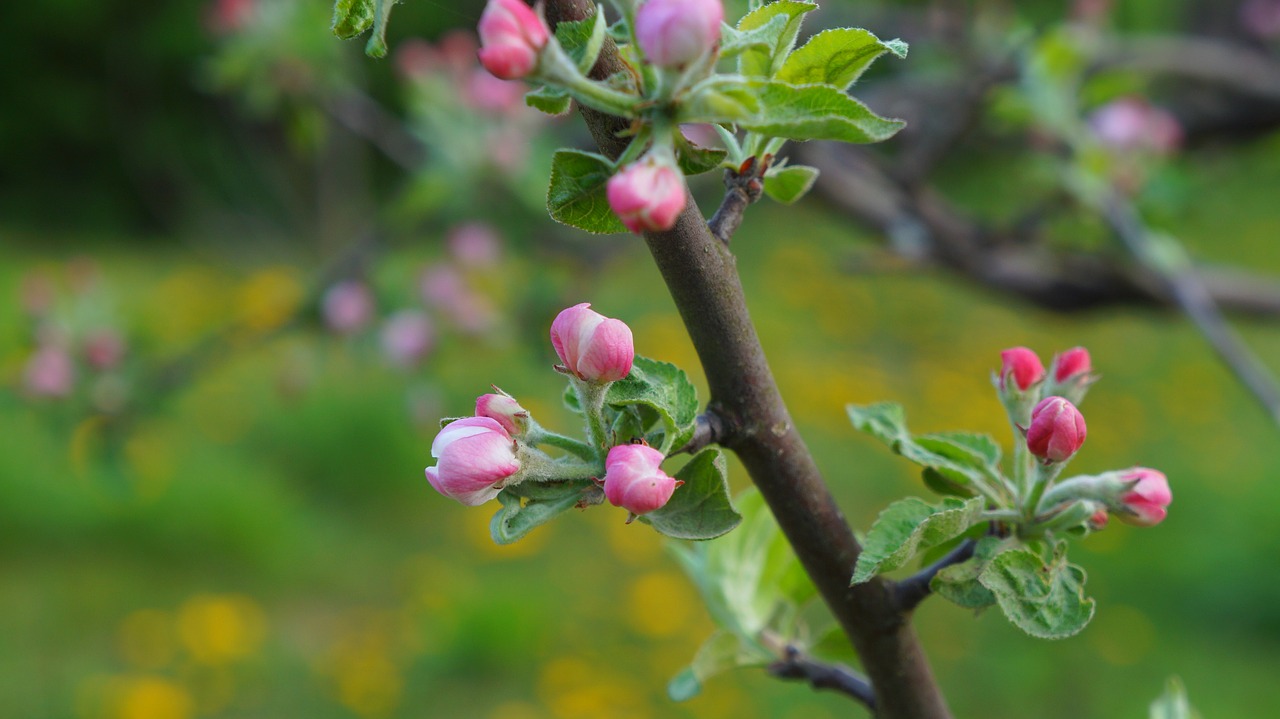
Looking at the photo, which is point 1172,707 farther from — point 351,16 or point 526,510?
point 351,16

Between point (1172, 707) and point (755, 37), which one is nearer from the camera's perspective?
point (755, 37)

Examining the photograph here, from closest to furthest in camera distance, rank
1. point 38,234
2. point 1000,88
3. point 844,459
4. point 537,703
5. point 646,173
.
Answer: point 646,173 < point 1000,88 < point 537,703 < point 844,459 < point 38,234

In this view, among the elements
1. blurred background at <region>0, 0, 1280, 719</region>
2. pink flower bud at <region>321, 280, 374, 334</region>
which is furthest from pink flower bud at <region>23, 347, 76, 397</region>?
pink flower bud at <region>321, 280, 374, 334</region>

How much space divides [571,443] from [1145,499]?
25 cm

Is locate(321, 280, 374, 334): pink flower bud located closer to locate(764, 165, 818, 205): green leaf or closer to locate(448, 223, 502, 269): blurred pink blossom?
locate(448, 223, 502, 269): blurred pink blossom

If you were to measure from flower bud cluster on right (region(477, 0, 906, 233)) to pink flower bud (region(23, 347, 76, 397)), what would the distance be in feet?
4.96

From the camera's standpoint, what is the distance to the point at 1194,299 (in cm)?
125

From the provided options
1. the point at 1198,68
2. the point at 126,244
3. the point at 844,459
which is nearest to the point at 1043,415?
the point at 1198,68

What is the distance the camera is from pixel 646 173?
0.31 m

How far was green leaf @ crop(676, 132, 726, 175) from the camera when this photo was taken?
1.23 ft

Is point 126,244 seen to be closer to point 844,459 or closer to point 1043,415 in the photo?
point 844,459

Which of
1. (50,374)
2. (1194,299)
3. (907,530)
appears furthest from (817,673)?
(50,374)

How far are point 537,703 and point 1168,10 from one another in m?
4.58

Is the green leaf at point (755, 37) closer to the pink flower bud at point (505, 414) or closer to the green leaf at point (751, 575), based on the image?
the pink flower bud at point (505, 414)
